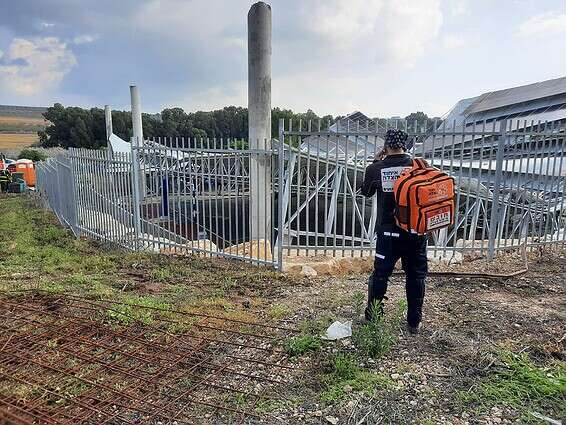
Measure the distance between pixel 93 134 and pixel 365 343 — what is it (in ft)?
181

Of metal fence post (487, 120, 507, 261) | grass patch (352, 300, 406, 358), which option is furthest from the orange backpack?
metal fence post (487, 120, 507, 261)

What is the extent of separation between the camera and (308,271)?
5.89 m

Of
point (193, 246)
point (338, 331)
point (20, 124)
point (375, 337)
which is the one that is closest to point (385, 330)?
point (375, 337)

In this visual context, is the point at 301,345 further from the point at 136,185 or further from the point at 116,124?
the point at 116,124

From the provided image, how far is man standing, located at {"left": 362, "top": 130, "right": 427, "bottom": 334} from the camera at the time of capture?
134 inches

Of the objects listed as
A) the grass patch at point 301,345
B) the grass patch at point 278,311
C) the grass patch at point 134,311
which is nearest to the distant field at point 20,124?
the grass patch at point 134,311

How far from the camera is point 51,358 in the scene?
325 centimetres

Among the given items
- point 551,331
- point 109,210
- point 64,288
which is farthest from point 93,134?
point 551,331

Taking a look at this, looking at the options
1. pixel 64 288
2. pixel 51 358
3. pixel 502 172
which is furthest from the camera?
pixel 502 172

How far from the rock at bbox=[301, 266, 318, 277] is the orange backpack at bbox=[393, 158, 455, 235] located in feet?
8.94

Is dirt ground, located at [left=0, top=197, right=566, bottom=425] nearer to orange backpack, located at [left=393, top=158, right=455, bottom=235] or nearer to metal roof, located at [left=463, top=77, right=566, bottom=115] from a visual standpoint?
orange backpack, located at [left=393, top=158, right=455, bottom=235]

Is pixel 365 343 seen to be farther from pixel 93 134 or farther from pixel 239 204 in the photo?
pixel 93 134

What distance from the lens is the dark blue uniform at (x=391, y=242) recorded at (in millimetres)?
3404

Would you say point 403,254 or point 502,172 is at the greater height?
point 502,172
